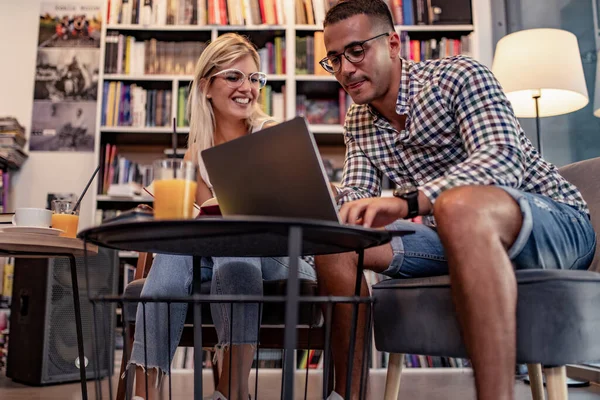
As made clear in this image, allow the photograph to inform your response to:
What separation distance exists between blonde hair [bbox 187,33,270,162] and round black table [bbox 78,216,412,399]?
2.73 ft

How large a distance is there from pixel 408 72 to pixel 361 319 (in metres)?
0.62

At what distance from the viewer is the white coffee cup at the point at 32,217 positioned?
1.40 metres

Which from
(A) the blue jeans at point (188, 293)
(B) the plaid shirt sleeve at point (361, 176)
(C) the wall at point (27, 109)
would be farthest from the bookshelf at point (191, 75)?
(A) the blue jeans at point (188, 293)

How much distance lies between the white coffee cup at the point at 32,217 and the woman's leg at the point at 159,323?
0.28m

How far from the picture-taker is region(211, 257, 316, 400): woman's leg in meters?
1.42

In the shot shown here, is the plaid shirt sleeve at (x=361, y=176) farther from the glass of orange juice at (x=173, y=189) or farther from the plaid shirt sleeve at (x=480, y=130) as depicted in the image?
the glass of orange juice at (x=173, y=189)

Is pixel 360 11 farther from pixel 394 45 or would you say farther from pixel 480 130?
pixel 480 130

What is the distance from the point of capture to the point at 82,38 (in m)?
3.50

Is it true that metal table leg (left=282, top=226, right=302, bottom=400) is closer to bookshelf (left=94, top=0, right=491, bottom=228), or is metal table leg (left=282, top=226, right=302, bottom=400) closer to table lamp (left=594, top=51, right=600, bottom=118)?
table lamp (left=594, top=51, right=600, bottom=118)

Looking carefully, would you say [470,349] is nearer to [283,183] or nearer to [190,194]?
[283,183]

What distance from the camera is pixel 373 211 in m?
1.00

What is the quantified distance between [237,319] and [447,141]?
0.65 m

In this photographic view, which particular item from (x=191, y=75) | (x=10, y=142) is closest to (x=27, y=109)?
(x=10, y=142)

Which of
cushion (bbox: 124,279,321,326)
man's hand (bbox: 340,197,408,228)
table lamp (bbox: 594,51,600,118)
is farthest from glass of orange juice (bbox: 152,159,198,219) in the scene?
table lamp (bbox: 594,51,600,118)
